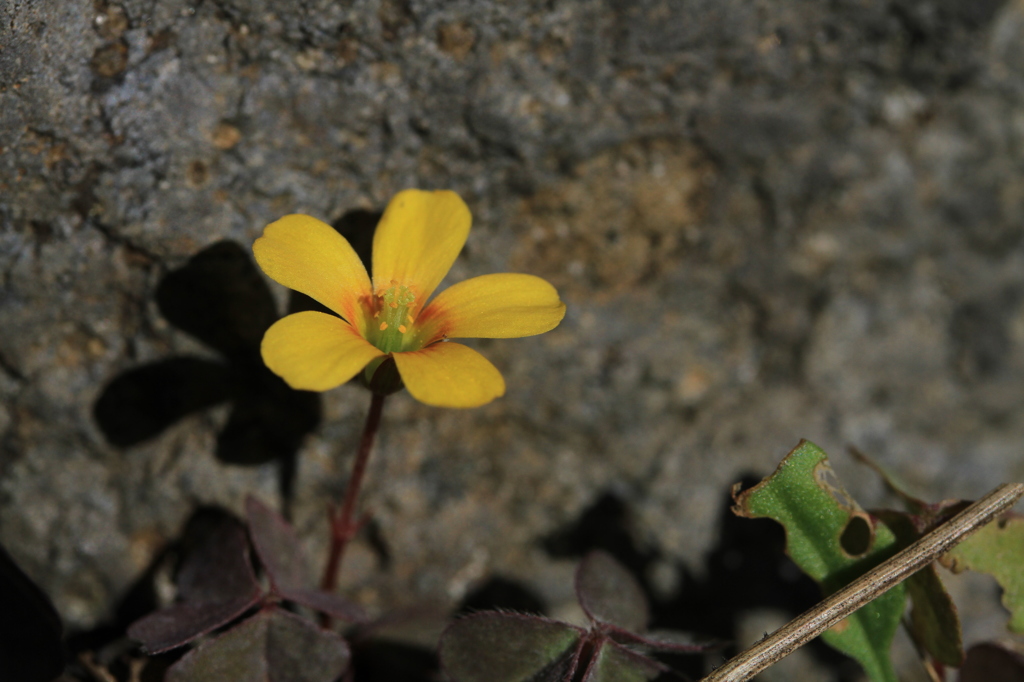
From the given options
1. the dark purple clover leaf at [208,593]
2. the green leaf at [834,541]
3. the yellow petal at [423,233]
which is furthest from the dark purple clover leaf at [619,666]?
the yellow petal at [423,233]

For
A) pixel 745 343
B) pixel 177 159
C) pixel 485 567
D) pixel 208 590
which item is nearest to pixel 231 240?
pixel 177 159

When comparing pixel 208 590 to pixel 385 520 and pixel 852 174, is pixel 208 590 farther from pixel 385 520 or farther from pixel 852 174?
pixel 852 174

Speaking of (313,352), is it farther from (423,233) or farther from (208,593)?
(208,593)

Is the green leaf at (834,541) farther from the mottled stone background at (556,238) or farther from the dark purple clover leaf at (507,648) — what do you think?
the mottled stone background at (556,238)

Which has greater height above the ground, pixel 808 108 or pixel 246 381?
pixel 808 108

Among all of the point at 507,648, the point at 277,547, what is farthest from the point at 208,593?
the point at 507,648

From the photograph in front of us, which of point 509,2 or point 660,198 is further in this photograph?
point 660,198

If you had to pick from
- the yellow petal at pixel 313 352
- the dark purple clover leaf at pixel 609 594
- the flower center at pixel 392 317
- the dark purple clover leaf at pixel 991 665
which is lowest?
the dark purple clover leaf at pixel 991 665
